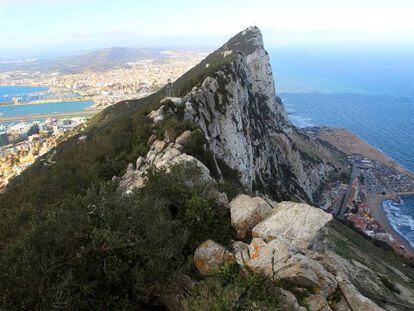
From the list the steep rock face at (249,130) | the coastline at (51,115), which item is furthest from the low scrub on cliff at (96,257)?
the coastline at (51,115)

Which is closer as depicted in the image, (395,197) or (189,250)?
(189,250)

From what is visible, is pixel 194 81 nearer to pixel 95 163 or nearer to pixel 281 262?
pixel 95 163

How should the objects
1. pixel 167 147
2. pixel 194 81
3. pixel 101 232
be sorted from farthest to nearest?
pixel 194 81
pixel 167 147
pixel 101 232

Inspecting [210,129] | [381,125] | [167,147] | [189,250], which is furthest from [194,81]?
[381,125]

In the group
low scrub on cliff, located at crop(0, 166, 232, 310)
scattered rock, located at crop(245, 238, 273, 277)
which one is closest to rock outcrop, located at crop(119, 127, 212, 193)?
low scrub on cliff, located at crop(0, 166, 232, 310)

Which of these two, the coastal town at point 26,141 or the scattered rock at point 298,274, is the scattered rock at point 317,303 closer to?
the scattered rock at point 298,274

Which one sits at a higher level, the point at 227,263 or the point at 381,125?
the point at 227,263
